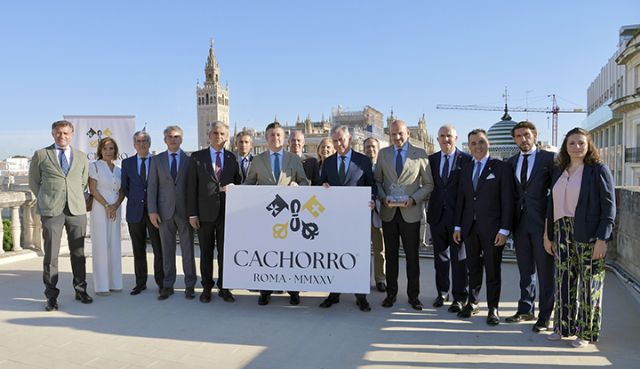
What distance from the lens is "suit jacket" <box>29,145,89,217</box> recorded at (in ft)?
17.3

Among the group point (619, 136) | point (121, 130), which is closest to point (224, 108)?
point (619, 136)

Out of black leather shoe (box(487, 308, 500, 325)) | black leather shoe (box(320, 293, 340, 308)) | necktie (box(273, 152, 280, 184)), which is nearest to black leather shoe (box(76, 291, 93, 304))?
necktie (box(273, 152, 280, 184))

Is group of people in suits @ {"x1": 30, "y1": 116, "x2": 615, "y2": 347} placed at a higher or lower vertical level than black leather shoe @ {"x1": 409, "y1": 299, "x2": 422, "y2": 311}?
higher

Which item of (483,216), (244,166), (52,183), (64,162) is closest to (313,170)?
(244,166)

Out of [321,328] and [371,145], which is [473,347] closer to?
[321,328]

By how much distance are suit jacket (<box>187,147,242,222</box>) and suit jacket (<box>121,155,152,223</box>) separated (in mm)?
765

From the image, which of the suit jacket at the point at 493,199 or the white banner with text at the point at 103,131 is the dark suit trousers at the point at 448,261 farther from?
the white banner with text at the point at 103,131

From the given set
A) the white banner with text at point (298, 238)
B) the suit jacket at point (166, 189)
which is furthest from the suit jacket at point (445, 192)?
the suit jacket at point (166, 189)

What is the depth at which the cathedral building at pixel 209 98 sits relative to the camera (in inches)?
5497

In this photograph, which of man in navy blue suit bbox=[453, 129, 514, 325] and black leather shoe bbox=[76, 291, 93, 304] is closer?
man in navy blue suit bbox=[453, 129, 514, 325]

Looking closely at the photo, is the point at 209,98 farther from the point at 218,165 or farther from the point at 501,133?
the point at 218,165

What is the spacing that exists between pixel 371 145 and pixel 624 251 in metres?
3.73

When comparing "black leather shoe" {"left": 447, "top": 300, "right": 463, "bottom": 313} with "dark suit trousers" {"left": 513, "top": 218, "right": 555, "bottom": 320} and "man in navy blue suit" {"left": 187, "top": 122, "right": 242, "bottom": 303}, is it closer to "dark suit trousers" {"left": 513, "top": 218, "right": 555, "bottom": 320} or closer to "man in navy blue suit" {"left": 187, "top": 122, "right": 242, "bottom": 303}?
"dark suit trousers" {"left": 513, "top": 218, "right": 555, "bottom": 320}

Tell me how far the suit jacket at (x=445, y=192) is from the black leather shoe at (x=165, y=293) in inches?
125
